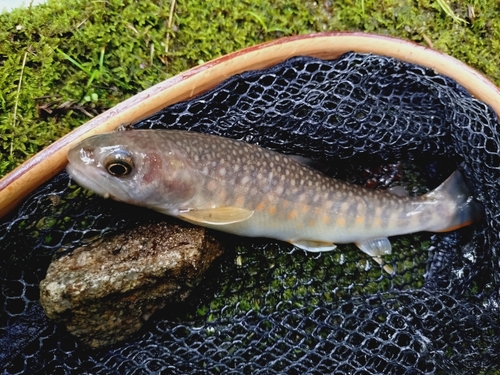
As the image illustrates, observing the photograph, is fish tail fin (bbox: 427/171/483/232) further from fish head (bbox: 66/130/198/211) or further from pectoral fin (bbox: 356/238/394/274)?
fish head (bbox: 66/130/198/211)

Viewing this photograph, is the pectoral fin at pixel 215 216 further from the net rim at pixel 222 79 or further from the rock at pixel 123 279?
the net rim at pixel 222 79

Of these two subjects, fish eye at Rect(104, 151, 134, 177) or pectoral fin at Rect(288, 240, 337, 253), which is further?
pectoral fin at Rect(288, 240, 337, 253)

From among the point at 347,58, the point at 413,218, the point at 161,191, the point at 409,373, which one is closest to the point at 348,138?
the point at 347,58

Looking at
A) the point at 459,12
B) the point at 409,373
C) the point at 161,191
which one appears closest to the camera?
the point at 161,191

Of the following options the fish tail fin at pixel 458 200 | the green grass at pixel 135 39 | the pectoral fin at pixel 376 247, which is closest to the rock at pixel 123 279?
the green grass at pixel 135 39

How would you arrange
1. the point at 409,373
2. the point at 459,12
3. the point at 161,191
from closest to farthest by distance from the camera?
the point at 161,191 → the point at 409,373 → the point at 459,12

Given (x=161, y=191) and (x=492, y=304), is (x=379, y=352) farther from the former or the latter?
(x=161, y=191)

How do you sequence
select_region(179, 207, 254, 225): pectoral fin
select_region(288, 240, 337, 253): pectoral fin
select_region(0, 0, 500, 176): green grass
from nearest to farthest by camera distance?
select_region(179, 207, 254, 225): pectoral fin < select_region(0, 0, 500, 176): green grass < select_region(288, 240, 337, 253): pectoral fin

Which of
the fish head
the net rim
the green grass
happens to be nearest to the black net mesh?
the net rim
